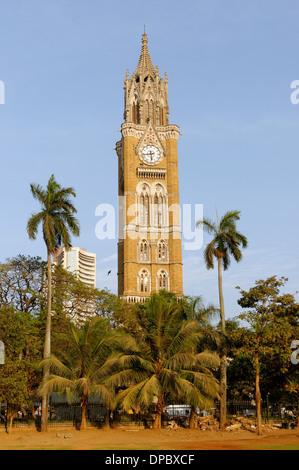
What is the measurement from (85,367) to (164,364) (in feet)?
15.0

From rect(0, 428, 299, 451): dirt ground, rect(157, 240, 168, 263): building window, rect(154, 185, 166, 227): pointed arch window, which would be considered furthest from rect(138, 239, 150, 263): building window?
rect(0, 428, 299, 451): dirt ground

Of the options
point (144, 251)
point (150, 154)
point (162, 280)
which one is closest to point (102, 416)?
point (162, 280)

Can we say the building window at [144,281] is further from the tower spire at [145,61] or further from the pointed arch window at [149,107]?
the tower spire at [145,61]

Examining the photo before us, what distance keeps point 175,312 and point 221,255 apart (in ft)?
22.1

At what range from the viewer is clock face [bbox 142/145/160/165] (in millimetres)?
82625

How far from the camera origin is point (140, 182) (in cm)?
8138

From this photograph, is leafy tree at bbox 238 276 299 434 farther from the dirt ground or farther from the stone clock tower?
the stone clock tower

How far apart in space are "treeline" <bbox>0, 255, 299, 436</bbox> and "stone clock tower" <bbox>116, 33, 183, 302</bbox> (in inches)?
1500

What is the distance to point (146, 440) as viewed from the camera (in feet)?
91.5

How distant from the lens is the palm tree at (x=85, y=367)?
30312mm

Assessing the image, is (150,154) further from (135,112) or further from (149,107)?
(149,107)
